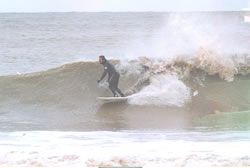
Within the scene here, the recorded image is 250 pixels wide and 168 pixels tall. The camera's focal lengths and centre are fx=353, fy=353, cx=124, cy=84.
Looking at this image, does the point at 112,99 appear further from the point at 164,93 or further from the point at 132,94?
the point at 164,93

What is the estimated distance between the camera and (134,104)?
624 centimetres

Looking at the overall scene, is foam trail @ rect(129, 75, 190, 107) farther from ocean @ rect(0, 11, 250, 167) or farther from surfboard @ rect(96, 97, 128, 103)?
surfboard @ rect(96, 97, 128, 103)

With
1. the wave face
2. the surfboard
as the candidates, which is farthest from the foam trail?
the surfboard

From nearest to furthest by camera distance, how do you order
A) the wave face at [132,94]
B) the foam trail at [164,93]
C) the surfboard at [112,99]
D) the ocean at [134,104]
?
the ocean at [134,104], the wave face at [132,94], the surfboard at [112,99], the foam trail at [164,93]

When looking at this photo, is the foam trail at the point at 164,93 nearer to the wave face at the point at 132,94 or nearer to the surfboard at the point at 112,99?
the wave face at the point at 132,94

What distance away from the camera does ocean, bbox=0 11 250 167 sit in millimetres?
3693

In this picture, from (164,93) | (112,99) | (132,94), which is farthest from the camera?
(132,94)

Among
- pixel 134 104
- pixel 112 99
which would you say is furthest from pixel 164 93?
pixel 112 99

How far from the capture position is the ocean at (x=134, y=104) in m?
3.69

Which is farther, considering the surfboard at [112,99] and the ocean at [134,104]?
the surfboard at [112,99]

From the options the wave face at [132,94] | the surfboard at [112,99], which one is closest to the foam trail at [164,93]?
the wave face at [132,94]

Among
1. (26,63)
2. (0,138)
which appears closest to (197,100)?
(0,138)

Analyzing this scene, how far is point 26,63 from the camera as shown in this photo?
29.9ft

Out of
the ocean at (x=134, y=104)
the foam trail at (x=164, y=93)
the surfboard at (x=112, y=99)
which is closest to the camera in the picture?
the ocean at (x=134, y=104)
